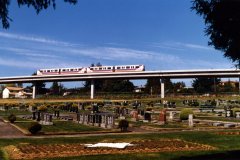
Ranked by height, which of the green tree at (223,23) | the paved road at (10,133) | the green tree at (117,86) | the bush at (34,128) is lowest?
the paved road at (10,133)

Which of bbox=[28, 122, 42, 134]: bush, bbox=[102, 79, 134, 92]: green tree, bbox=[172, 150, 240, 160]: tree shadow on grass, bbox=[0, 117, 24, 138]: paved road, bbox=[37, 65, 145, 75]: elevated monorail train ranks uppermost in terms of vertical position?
bbox=[37, 65, 145, 75]: elevated monorail train

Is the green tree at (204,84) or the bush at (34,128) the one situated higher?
the green tree at (204,84)

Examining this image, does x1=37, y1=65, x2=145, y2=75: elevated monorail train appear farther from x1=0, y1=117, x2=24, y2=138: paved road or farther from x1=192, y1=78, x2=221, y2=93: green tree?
x1=0, y1=117, x2=24, y2=138: paved road

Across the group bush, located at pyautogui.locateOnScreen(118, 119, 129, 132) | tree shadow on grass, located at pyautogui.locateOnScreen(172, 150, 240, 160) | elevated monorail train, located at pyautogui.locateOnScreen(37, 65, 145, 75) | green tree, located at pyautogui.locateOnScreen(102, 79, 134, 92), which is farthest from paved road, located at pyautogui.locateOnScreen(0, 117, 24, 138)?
green tree, located at pyautogui.locateOnScreen(102, 79, 134, 92)

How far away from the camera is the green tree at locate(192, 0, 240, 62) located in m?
14.4

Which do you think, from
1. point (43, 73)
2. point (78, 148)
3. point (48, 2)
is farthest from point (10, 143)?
point (43, 73)

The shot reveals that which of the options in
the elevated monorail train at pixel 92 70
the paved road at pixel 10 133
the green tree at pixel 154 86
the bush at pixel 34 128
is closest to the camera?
the paved road at pixel 10 133

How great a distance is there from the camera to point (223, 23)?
1494 cm

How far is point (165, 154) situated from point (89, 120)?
67.7ft

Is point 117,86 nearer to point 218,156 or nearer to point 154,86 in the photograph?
point 154,86

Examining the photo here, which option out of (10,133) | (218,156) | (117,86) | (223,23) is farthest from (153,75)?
(223,23)

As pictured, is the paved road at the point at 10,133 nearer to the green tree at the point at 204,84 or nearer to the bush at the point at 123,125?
the bush at the point at 123,125

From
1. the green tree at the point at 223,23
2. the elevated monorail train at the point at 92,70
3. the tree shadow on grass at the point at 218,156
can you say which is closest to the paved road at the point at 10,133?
the tree shadow on grass at the point at 218,156

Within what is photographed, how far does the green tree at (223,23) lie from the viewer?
14.4 meters
